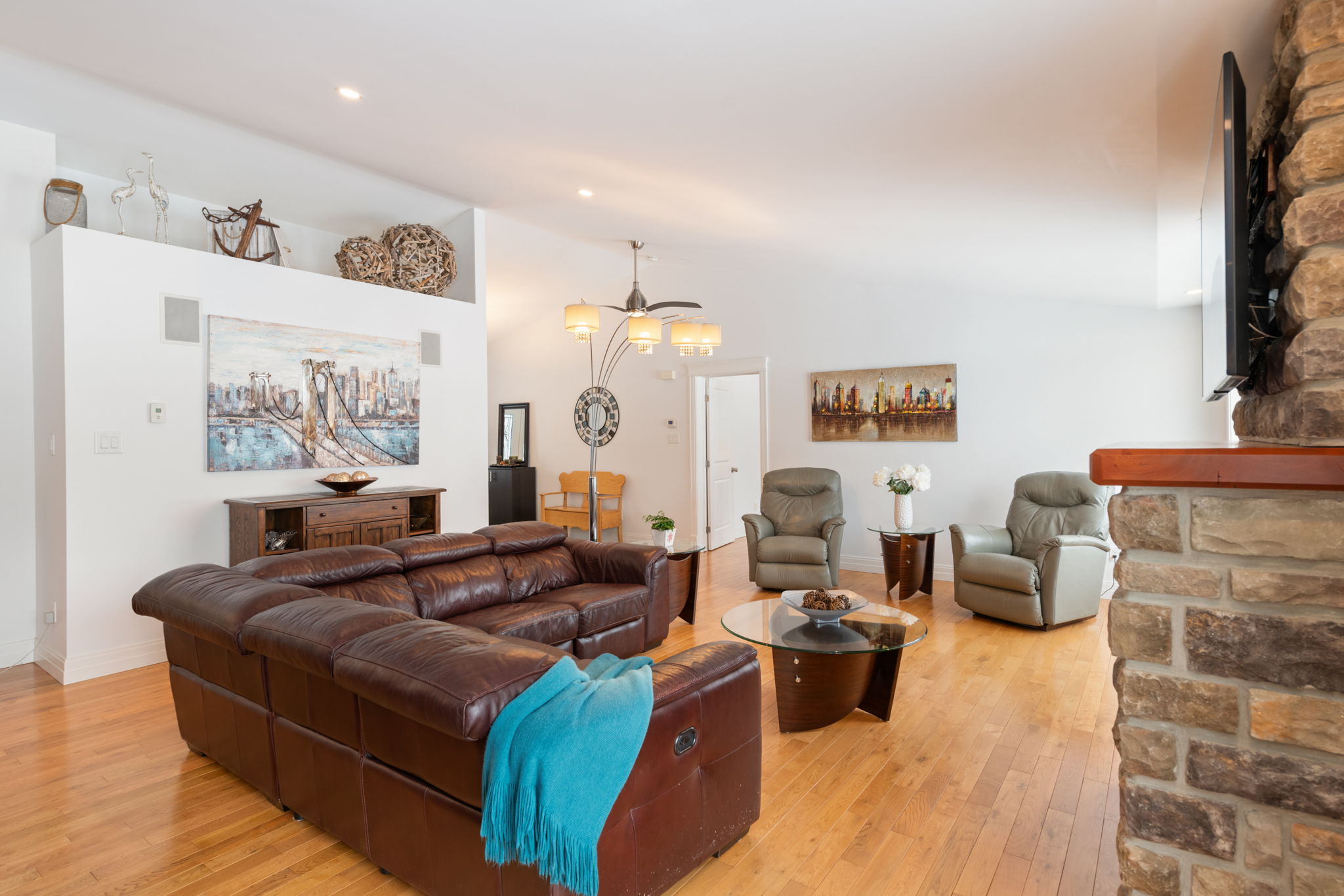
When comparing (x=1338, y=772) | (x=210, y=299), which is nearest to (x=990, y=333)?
(x=1338, y=772)

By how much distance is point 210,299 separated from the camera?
4.11 metres

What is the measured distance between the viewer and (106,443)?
3.71m

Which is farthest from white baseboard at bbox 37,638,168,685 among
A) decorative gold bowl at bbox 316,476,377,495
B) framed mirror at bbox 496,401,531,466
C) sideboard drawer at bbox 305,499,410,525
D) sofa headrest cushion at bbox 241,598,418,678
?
framed mirror at bbox 496,401,531,466

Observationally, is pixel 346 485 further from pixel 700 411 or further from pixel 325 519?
pixel 700 411

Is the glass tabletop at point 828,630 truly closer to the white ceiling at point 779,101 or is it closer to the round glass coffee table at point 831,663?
the round glass coffee table at point 831,663

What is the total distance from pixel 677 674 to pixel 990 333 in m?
4.69

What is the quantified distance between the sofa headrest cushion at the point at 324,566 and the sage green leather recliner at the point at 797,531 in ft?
9.52

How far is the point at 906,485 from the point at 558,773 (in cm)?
440

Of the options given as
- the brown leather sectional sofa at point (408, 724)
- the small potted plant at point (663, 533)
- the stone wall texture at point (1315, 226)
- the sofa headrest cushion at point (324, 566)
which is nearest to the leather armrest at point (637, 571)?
the small potted plant at point (663, 533)

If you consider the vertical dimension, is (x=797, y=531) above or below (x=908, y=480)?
below

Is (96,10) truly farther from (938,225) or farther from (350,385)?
(938,225)

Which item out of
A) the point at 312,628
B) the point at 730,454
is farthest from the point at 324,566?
the point at 730,454

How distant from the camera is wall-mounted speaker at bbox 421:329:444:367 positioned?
5.16 metres

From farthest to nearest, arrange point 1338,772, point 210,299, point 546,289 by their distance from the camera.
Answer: point 546,289 → point 210,299 → point 1338,772
